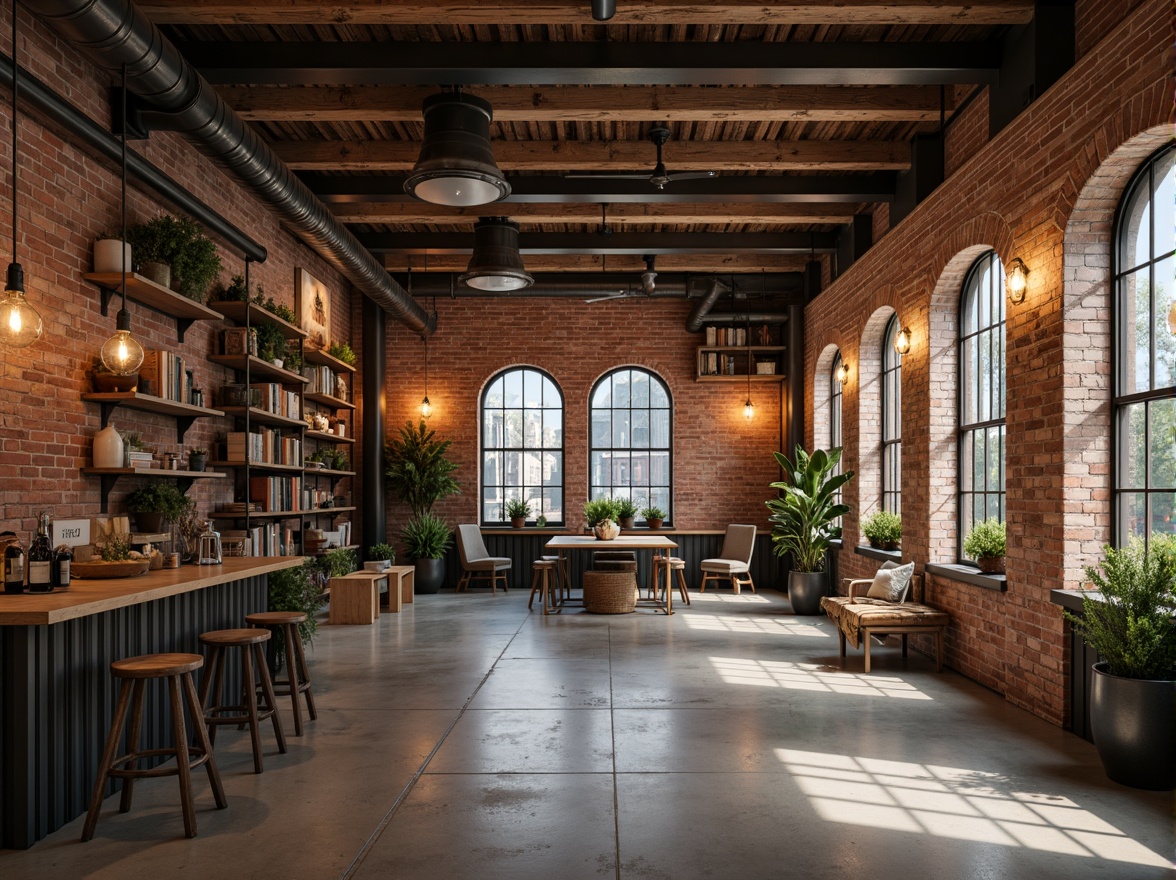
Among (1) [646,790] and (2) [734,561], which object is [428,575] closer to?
(2) [734,561]

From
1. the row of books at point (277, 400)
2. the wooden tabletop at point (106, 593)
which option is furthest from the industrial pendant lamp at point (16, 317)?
the row of books at point (277, 400)

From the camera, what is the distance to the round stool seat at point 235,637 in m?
4.50

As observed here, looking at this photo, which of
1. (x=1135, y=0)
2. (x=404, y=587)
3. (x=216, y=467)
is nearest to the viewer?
(x=1135, y=0)

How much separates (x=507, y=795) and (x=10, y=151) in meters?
4.15

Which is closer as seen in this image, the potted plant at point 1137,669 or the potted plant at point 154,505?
the potted plant at point 1137,669

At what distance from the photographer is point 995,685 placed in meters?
6.17

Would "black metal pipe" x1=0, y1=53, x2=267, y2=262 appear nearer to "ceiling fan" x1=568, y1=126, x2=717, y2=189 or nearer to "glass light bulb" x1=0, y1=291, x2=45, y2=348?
"glass light bulb" x1=0, y1=291, x2=45, y2=348

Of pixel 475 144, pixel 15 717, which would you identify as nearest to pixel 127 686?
pixel 15 717

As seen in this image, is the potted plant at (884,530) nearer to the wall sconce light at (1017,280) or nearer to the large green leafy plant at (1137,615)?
the wall sconce light at (1017,280)

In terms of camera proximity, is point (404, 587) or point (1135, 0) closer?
point (1135, 0)

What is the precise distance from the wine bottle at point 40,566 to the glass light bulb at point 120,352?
3.26ft

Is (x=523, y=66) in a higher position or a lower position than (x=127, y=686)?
higher

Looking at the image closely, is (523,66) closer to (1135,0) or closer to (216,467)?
(1135,0)

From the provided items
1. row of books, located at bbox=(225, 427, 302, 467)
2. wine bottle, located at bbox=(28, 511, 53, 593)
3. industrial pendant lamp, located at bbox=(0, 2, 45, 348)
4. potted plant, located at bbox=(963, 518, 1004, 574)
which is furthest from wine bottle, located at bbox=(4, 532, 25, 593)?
potted plant, located at bbox=(963, 518, 1004, 574)
